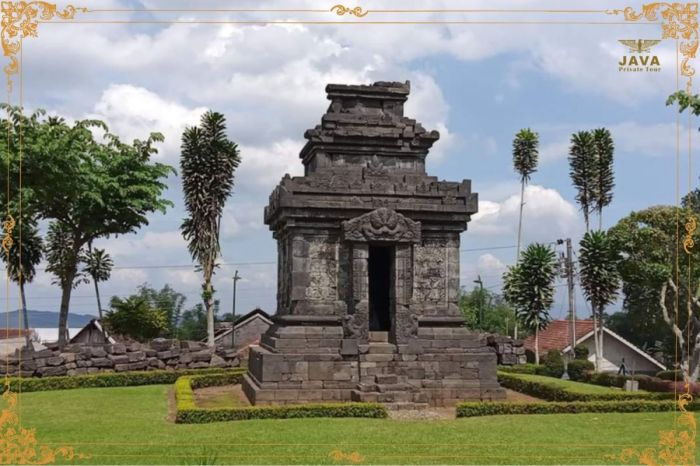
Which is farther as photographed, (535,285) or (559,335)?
(559,335)

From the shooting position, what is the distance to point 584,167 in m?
41.3

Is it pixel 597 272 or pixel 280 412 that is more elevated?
pixel 597 272

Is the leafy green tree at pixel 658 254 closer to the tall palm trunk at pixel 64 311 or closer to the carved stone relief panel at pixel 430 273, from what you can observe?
the carved stone relief panel at pixel 430 273

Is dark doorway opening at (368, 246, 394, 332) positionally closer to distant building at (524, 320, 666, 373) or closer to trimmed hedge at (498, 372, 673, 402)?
trimmed hedge at (498, 372, 673, 402)

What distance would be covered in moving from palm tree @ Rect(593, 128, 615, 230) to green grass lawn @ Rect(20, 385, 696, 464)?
25395 millimetres

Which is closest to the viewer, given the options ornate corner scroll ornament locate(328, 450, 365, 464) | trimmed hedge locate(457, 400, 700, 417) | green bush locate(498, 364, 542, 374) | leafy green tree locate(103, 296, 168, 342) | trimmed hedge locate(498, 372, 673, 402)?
ornate corner scroll ornament locate(328, 450, 365, 464)

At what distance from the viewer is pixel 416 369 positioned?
19.8 meters

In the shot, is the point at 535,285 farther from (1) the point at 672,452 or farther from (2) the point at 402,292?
(1) the point at 672,452

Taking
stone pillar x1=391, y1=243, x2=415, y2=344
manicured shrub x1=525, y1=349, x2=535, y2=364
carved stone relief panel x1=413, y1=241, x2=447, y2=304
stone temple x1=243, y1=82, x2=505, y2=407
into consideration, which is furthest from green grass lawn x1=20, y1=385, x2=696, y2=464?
manicured shrub x1=525, y1=349, x2=535, y2=364

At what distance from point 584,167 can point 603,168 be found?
1.13 meters

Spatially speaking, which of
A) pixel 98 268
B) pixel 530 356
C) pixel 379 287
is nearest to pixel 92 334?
pixel 98 268

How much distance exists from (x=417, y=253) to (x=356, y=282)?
2.26m

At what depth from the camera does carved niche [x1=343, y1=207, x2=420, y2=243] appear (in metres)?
20.1

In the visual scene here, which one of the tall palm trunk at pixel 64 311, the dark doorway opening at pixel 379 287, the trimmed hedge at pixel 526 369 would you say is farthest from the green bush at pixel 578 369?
the tall palm trunk at pixel 64 311
